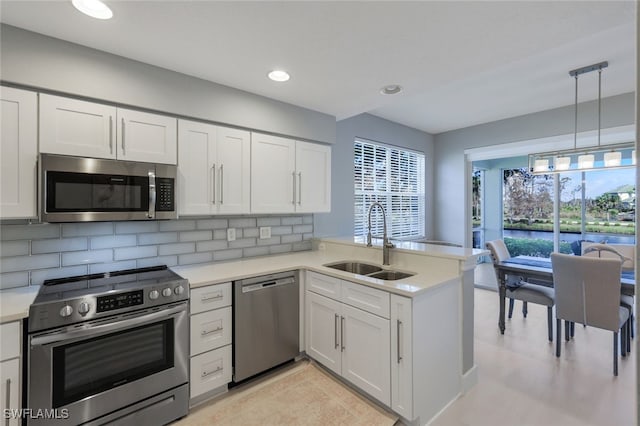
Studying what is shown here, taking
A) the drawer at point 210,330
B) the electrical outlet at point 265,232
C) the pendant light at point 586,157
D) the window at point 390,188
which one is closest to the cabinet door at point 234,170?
the electrical outlet at point 265,232

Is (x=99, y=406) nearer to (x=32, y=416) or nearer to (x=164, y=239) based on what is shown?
(x=32, y=416)

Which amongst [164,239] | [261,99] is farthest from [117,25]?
[164,239]

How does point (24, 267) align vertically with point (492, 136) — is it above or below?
below

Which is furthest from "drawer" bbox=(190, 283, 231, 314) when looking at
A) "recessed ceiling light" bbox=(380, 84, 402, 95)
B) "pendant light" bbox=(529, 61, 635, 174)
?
"pendant light" bbox=(529, 61, 635, 174)

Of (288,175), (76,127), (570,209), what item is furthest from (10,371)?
(570,209)

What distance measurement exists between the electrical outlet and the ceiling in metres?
1.33

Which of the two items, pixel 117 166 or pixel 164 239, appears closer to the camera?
pixel 117 166

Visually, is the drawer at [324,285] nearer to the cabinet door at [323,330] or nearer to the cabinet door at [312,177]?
the cabinet door at [323,330]

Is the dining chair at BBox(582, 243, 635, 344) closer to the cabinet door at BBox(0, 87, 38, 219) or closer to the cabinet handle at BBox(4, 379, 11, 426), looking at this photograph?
the cabinet handle at BBox(4, 379, 11, 426)

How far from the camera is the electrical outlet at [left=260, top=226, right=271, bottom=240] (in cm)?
298

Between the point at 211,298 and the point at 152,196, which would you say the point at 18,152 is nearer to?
the point at 152,196

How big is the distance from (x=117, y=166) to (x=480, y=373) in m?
3.27

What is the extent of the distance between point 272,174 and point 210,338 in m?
1.51

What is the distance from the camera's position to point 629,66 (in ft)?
8.50
